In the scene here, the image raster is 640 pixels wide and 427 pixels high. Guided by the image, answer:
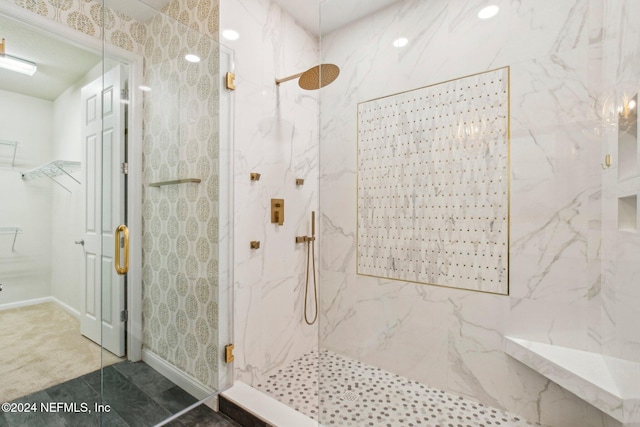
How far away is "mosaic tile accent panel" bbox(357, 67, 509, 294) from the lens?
1171 mm

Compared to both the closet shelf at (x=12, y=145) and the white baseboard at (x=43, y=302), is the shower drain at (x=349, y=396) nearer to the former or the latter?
the white baseboard at (x=43, y=302)

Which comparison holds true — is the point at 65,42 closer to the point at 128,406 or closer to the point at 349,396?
the point at 128,406

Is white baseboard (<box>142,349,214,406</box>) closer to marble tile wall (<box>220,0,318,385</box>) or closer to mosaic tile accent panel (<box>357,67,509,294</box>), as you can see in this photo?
marble tile wall (<box>220,0,318,385</box>)

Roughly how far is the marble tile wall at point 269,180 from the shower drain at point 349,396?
75cm

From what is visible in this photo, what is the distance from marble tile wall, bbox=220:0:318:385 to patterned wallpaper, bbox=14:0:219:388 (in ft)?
0.50

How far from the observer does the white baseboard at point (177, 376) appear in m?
1.72

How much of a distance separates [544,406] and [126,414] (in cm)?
199

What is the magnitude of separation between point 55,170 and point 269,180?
230 cm

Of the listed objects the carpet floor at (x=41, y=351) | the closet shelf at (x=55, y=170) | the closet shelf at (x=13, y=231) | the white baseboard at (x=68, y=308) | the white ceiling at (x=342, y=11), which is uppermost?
the white ceiling at (x=342, y=11)

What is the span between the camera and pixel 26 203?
8.70 ft

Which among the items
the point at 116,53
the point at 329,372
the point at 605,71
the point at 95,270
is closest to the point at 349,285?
the point at 329,372

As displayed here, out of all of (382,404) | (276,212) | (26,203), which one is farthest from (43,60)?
(382,404)

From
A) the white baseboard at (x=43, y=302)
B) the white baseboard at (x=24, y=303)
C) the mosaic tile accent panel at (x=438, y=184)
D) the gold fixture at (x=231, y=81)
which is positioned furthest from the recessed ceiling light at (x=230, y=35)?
the white baseboard at (x=24, y=303)

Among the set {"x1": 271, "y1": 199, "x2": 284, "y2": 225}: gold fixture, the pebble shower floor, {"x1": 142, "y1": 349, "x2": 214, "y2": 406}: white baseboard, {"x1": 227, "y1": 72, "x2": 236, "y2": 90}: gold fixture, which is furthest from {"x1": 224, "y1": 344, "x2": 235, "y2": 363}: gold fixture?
{"x1": 227, "y1": 72, "x2": 236, "y2": 90}: gold fixture
